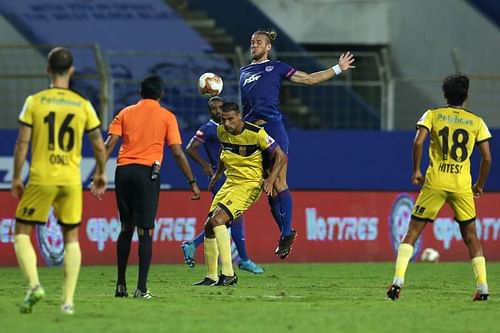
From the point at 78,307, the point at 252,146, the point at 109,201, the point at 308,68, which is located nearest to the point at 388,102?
the point at 308,68

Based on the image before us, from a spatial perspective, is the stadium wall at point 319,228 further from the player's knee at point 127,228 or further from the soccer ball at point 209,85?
the player's knee at point 127,228

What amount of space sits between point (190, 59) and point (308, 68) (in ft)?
8.17

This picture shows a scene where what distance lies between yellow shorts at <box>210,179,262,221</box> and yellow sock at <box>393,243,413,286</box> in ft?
7.88

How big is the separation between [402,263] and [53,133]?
3.88 meters

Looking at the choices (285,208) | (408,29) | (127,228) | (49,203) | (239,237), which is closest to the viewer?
(49,203)

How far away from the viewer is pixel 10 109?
76.6 ft

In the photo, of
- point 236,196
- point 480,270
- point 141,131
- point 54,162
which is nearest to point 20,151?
point 54,162

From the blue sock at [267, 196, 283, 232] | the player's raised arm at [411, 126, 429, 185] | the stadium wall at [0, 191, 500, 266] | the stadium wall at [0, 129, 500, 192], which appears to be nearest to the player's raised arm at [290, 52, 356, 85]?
the blue sock at [267, 196, 283, 232]

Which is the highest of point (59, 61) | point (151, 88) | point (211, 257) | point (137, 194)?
point (151, 88)

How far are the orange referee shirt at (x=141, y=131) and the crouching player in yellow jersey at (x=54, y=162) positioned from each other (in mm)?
1953

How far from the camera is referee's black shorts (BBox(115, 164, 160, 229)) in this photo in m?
12.8

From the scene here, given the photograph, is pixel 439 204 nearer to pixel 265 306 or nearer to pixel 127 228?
pixel 265 306

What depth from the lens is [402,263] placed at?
12641 mm

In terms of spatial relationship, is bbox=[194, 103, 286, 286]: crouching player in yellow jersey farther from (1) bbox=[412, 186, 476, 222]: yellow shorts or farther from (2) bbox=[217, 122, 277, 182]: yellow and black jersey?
(1) bbox=[412, 186, 476, 222]: yellow shorts
